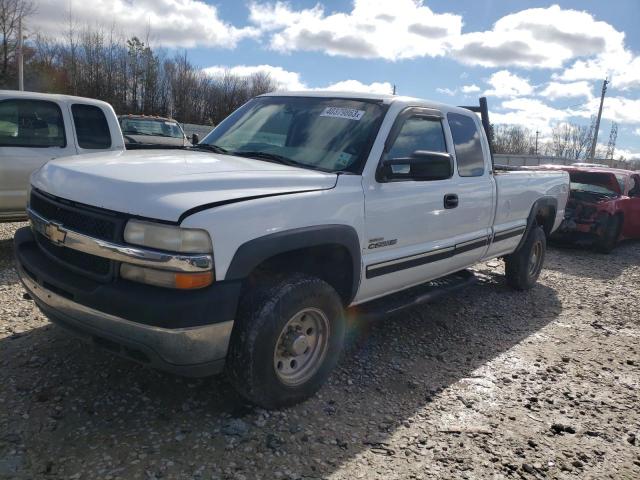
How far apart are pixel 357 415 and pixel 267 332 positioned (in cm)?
89

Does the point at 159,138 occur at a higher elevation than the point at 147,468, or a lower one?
higher

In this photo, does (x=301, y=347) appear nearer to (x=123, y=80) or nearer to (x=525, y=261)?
Answer: (x=525, y=261)

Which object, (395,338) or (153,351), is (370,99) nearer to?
(395,338)

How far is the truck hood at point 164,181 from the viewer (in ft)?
8.23

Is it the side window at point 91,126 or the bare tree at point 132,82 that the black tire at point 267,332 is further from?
the bare tree at point 132,82

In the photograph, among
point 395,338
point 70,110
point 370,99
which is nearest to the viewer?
point 370,99

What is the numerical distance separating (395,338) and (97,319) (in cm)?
266

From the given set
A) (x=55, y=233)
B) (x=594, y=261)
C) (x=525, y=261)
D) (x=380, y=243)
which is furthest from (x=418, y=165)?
(x=594, y=261)

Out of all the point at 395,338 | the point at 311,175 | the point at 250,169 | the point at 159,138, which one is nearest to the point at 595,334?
the point at 395,338

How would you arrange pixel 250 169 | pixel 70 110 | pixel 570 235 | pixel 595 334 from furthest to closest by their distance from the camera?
pixel 570 235
pixel 70 110
pixel 595 334
pixel 250 169

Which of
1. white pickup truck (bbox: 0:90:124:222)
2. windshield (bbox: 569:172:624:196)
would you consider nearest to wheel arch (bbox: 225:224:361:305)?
white pickup truck (bbox: 0:90:124:222)

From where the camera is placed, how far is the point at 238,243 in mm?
2596

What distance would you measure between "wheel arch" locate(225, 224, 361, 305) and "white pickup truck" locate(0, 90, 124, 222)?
3.51 metres

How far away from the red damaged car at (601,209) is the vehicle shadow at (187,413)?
19.4 ft
